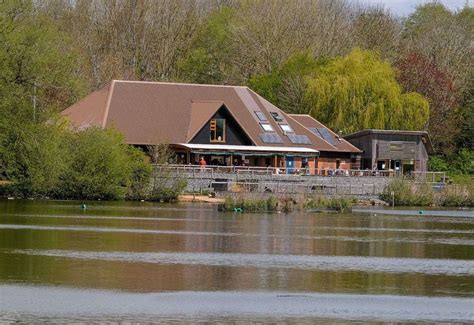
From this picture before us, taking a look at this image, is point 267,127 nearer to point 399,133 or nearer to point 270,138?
point 270,138

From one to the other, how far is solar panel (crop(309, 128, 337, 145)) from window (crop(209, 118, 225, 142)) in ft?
24.2

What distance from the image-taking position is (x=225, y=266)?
114ft

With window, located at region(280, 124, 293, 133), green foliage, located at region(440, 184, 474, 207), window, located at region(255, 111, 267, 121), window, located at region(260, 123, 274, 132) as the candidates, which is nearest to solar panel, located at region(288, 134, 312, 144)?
window, located at region(280, 124, 293, 133)

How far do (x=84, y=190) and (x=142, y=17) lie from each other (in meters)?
38.8

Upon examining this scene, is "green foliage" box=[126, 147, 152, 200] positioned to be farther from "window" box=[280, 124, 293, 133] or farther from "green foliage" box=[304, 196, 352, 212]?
"window" box=[280, 124, 293, 133]

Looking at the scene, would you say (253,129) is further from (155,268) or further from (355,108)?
(155,268)

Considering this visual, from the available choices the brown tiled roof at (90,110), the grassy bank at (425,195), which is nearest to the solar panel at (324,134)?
the grassy bank at (425,195)

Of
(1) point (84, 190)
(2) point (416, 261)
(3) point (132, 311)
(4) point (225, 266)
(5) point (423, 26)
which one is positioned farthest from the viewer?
(5) point (423, 26)

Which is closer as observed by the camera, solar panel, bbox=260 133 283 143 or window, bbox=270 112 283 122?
solar panel, bbox=260 133 283 143

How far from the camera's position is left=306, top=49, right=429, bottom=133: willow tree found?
91812 millimetres

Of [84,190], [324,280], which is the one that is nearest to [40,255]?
[324,280]

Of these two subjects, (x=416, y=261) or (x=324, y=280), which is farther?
(x=416, y=261)

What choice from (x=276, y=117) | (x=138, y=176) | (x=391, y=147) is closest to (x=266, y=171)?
(x=276, y=117)

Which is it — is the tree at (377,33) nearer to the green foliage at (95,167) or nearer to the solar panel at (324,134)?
the solar panel at (324,134)
